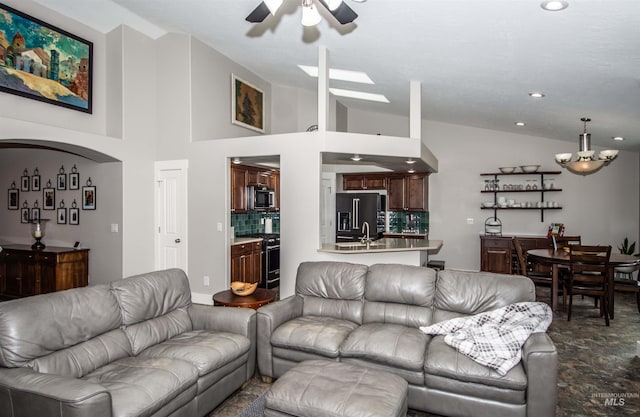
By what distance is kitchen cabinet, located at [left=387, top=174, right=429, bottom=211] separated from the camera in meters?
8.09

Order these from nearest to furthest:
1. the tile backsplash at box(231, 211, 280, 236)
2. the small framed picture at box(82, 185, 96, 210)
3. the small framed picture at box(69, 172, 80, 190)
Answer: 1. the small framed picture at box(82, 185, 96, 210)
2. the small framed picture at box(69, 172, 80, 190)
3. the tile backsplash at box(231, 211, 280, 236)

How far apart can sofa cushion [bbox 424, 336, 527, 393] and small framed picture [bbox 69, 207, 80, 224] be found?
5.77m

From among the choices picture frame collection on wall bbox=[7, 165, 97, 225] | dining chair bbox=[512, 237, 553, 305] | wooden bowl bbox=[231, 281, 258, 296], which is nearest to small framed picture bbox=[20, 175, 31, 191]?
picture frame collection on wall bbox=[7, 165, 97, 225]

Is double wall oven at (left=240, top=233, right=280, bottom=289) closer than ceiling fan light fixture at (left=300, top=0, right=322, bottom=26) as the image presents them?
No

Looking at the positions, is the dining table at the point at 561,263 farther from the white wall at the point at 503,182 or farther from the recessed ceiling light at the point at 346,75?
the recessed ceiling light at the point at 346,75

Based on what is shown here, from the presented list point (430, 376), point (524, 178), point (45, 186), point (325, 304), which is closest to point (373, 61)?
point (325, 304)

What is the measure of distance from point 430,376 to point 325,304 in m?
1.21

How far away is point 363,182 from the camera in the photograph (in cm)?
845

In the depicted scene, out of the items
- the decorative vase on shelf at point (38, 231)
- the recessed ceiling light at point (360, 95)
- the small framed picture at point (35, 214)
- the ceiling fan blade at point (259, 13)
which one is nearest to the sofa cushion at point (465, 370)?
the ceiling fan blade at point (259, 13)

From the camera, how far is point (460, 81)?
15.6 ft

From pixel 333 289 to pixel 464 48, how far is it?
2587mm

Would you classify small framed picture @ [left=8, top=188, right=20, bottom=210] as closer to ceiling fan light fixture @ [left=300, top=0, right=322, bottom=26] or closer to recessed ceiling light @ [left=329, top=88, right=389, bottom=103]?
recessed ceiling light @ [left=329, top=88, right=389, bottom=103]

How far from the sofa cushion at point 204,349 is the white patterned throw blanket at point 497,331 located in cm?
146

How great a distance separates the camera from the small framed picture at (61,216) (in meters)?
6.20
